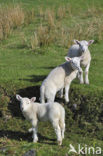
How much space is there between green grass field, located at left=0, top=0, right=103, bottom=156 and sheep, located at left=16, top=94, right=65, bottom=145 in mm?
329

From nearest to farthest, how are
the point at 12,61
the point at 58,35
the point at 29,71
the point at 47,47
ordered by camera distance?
1. the point at 29,71
2. the point at 12,61
3. the point at 47,47
4. the point at 58,35

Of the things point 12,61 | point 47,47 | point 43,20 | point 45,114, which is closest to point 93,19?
point 43,20

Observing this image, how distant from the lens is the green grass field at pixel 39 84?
22.8 ft

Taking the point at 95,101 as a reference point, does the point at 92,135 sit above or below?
below

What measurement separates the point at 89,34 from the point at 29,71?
198 inches

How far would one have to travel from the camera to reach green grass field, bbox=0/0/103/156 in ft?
22.8

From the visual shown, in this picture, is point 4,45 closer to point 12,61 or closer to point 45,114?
point 12,61

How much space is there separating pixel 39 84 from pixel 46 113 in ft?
6.55

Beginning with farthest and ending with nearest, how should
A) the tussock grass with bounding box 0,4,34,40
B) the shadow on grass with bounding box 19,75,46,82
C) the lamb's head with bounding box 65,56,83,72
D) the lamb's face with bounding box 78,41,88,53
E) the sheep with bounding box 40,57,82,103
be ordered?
the tussock grass with bounding box 0,4,34,40 → the shadow on grass with bounding box 19,75,46,82 → the lamb's face with bounding box 78,41,88,53 → the lamb's head with bounding box 65,56,83,72 → the sheep with bounding box 40,57,82,103

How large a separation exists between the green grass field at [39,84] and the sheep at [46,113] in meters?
0.33

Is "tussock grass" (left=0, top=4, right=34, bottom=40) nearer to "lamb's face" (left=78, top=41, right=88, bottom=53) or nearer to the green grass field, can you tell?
the green grass field

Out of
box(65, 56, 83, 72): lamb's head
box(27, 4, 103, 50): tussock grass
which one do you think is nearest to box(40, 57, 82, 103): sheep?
box(65, 56, 83, 72): lamb's head

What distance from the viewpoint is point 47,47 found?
12.4m

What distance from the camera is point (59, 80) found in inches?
297
